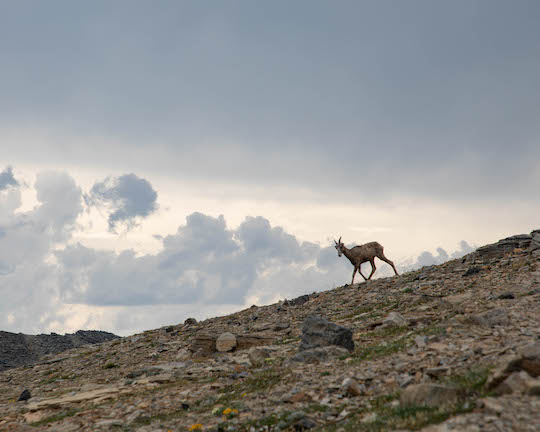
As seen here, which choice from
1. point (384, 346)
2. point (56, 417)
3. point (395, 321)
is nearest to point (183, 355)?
point (56, 417)

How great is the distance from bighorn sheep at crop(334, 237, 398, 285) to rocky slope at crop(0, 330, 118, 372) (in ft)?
91.5

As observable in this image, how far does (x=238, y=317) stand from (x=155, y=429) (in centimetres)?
2244

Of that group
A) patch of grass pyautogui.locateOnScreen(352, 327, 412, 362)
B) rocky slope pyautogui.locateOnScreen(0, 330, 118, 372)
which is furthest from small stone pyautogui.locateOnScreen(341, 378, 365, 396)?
rocky slope pyautogui.locateOnScreen(0, 330, 118, 372)

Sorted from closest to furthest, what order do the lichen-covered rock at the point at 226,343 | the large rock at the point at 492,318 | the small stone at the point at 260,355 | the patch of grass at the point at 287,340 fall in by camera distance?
1. the large rock at the point at 492,318
2. the small stone at the point at 260,355
3. the patch of grass at the point at 287,340
4. the lichen-covered rock at the point at 226,343

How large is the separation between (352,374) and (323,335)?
15.9ft

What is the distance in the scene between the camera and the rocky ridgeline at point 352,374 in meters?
9.85

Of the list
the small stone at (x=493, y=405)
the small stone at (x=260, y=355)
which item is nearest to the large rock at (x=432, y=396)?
the small stone at (x=493, y=405)

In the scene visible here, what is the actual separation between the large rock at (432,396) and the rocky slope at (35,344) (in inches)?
1630

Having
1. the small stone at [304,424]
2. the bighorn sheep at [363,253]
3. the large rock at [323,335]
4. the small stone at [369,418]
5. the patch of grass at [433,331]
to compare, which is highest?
the bighorn sheep at [363,253]

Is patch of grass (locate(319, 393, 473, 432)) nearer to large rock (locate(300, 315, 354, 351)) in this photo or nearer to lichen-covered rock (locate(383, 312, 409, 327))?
large rock (locate(300, 315, 354, 351))

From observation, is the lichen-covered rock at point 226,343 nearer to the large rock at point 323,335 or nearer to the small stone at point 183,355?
the small stone at point 183,355

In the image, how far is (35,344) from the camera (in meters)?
50.0

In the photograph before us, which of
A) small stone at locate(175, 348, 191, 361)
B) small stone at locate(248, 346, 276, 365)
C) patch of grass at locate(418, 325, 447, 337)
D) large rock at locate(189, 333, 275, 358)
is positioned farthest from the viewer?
small stone at locate(175, 348, 191, 361)

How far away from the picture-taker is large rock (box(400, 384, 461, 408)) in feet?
32.2
